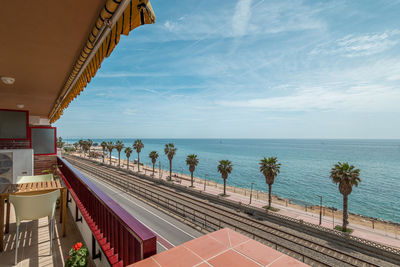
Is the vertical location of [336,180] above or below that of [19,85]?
below

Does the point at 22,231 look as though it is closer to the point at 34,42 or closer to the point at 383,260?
the point at 34,42

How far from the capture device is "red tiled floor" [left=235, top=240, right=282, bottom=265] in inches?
63.6

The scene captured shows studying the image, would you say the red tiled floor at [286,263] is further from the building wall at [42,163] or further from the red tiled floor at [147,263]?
the building wall at [42,163]

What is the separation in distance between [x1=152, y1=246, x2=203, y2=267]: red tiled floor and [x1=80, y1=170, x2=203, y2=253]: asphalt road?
14.5m

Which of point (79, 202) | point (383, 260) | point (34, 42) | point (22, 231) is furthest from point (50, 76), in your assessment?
point (383, 260)

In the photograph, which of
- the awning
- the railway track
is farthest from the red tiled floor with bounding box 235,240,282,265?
the railway track

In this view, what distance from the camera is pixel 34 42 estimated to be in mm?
2293

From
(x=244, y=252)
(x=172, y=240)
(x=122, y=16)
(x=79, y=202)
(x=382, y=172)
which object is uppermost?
(x=122, y=16)

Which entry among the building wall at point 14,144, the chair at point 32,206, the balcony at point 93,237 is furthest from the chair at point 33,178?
the building wall at point 14,144

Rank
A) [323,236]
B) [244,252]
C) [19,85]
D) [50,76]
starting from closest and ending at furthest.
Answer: [244,252]
[50,76]
[19,85]
[323,236]

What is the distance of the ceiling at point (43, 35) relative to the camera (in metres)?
1.67

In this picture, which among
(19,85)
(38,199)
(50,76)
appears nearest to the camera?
(38,199)

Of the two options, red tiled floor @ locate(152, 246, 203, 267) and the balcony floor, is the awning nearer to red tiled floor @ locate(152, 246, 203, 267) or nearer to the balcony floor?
red tiled floor @ locate(152, 246, 203, 267)

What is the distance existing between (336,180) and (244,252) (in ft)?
82.6
